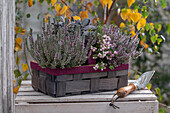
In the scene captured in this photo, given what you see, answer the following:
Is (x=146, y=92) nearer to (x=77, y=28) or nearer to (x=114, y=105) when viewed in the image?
(x=114, y=105)

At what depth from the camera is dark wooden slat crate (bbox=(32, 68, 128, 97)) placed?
3.44ft

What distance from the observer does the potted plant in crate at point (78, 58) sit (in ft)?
3.32


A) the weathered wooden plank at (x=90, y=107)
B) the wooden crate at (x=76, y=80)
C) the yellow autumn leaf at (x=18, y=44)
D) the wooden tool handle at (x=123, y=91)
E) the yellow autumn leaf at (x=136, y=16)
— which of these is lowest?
the weathered wooden plank at (x=90, y=107)

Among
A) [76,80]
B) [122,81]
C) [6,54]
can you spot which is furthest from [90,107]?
[6,54]

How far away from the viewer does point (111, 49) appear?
1113mm

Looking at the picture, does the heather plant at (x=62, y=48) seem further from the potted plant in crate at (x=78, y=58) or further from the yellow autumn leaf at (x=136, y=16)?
the yellow autumn leaf at (x=136, y=16)

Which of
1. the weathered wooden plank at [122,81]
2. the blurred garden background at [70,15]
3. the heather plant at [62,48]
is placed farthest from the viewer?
the blurred garden background at [70,15]

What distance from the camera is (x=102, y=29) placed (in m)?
1.17

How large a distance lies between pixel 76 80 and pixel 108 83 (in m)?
0.19

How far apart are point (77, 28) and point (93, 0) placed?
3.11ft

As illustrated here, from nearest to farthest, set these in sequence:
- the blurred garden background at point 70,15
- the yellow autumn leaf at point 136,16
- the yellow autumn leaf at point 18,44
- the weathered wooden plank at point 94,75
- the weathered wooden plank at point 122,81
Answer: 1. the weathered wooden plank at point 94,75
2. the weathered wooden plank at point 122,81
3. the yellow autumn leaf at point 136,16
4. the blurred garden background at point 70,15
5. the yellow autumn leaf at point 18,44

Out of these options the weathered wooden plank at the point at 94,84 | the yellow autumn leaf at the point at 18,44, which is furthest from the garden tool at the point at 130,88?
the yellow autumn leaf at the point at 18,44

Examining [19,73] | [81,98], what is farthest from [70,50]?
[19,73]

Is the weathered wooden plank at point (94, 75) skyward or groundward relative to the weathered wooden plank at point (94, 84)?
skyward
